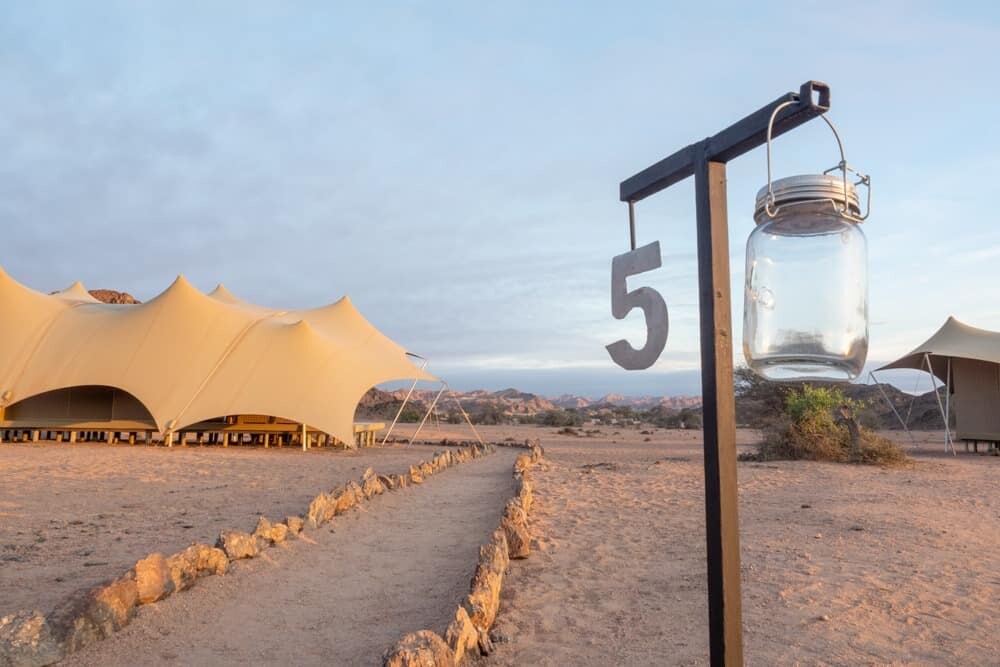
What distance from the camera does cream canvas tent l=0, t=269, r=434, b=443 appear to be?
1422cm

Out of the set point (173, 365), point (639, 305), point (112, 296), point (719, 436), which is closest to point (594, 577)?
point (719, 436)

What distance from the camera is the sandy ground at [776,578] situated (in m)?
3.47

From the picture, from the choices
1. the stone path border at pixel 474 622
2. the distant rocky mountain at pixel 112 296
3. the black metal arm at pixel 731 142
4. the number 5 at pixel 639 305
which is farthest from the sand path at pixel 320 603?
the distant rocky mountain at pixel 112 296

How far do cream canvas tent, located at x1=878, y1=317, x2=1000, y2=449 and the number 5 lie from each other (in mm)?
16760

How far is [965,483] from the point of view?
33.4ft

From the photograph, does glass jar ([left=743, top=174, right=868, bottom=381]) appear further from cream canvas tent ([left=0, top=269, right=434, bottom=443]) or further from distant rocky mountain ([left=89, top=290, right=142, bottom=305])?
distant rocky mountain ([left=89, top=290, right=142, bottom=305])

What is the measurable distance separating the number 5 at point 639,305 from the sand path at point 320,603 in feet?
6.47

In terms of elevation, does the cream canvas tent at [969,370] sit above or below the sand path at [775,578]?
above

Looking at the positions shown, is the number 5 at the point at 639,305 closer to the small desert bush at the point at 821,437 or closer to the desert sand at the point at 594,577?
the desert sand at the point at 594,577

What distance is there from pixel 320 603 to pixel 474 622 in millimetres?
1139

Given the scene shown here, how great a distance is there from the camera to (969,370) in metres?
17.1

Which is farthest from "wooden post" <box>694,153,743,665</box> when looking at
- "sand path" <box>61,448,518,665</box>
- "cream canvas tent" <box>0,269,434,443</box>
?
"cream canvas tent" <box>0,269,434,443</box>

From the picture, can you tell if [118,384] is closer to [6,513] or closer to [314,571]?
[6,513]

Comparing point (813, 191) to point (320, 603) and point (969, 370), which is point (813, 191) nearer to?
point (320, 603)
